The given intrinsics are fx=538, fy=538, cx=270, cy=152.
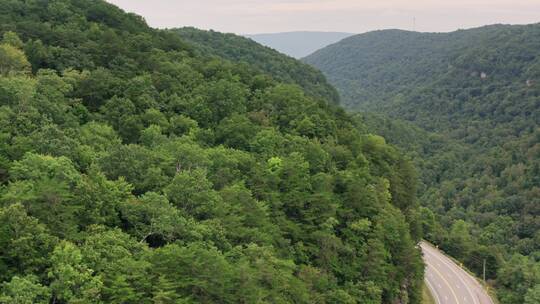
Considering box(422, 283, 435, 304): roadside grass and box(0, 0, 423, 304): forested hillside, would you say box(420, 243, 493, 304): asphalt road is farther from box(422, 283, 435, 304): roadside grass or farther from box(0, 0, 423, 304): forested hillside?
box(0, 0, 423, 304): forested hillside

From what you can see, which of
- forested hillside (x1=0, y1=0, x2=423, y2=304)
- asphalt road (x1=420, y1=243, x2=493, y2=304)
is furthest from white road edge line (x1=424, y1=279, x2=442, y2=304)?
forested hillside (x1=0, y1=0, x2=423, y2=304)

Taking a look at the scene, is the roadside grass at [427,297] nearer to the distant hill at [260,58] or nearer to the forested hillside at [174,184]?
the forested hillside at [174,184]

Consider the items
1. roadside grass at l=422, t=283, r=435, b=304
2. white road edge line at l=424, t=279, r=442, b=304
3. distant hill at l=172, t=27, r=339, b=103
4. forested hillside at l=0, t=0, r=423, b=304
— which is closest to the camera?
forested hillside at l=0, t=0, r=423, b=304

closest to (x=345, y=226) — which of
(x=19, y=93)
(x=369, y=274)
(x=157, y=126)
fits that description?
(x=369, y=274)

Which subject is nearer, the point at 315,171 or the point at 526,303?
the point at 315,171

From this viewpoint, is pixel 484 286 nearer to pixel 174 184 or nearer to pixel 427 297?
pixel 427 297

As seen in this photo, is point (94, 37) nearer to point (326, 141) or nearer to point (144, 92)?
point (144, 92)
